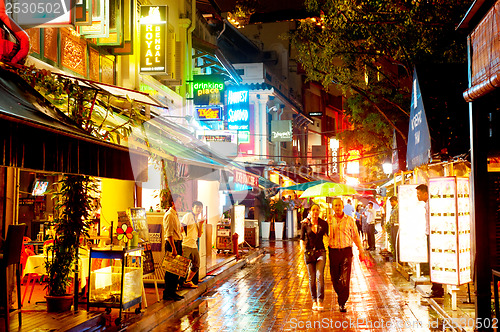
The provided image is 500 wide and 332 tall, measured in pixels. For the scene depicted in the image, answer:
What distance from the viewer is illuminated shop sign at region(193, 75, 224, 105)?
21.5 meters

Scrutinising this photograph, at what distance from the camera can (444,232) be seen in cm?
942

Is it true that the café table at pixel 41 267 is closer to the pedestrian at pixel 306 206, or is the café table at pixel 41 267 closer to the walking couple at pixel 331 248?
the walking couple at pixel 331 248

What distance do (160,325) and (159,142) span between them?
19.7 feet

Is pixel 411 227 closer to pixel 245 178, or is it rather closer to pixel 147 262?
pixel 147 262

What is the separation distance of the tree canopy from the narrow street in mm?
→ 5814

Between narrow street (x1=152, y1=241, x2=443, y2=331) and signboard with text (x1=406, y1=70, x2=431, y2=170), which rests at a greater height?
signboard with text (x1=406, y1=70, x2=431, y2=170)

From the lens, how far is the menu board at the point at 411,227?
12.7m

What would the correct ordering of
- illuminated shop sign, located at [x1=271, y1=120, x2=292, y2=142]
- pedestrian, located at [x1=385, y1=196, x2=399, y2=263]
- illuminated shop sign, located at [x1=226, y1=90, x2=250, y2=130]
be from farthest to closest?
illuminated shop sign, located at [x1=271, y1=120, x2=292, y2=142] → illuminated shop sign, located at [x1=226, y1=90, x2=250, y2=130] → pedestrian, located at [x1=385, y1=196, x2=399, y2=263]

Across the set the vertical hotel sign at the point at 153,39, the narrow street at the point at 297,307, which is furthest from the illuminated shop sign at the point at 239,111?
the narrow street at the point at 297,307

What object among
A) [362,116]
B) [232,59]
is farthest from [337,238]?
[232,59]

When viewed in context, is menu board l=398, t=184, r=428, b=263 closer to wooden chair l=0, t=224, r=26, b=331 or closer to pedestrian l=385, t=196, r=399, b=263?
pedestrian l=385, t=196, r=399, b=263

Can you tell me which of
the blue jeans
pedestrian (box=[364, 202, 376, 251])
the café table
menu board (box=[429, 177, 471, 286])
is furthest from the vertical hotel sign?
pedestrian (box=[364, 202, 376, 251])

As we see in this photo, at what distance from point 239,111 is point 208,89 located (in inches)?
175

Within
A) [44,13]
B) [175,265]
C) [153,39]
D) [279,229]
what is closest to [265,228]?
[279,229]
